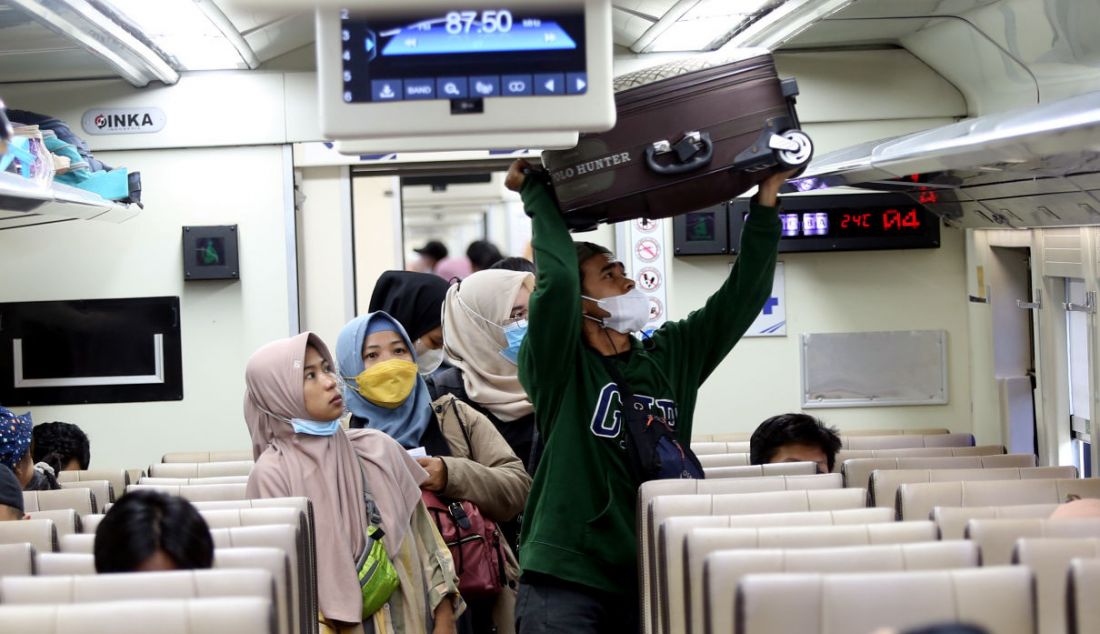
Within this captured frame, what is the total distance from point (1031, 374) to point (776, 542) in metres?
5.61

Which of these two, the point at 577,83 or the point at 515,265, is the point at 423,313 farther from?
the point at 577,83

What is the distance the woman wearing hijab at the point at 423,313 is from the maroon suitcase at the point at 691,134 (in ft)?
7.47

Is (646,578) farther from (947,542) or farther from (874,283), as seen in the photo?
(874,283)

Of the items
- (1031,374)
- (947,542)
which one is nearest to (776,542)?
(947,542)

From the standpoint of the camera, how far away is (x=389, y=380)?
4.54 m

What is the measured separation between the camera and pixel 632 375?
3734 millimetres

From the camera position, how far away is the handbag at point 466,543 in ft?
14.6

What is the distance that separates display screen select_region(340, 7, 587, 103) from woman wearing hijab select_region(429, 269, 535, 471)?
241 centimetres

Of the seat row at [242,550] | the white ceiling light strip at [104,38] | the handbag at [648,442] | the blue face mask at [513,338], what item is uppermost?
the white ceiling light strip at [104,38]

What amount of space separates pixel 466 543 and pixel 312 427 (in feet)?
2.57

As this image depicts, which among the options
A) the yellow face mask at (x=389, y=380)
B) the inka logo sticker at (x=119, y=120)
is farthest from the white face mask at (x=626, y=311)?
the inka logo sticker at (x=119, y=120)

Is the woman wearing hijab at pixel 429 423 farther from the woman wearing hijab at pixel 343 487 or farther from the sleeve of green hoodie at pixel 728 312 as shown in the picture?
the sleeve of green hoodie at pixel 728 312

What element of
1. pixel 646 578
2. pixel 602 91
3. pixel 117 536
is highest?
pixel 602 91

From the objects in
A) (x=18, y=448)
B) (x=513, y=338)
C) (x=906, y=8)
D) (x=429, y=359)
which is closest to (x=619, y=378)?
(x=513, y=338)
